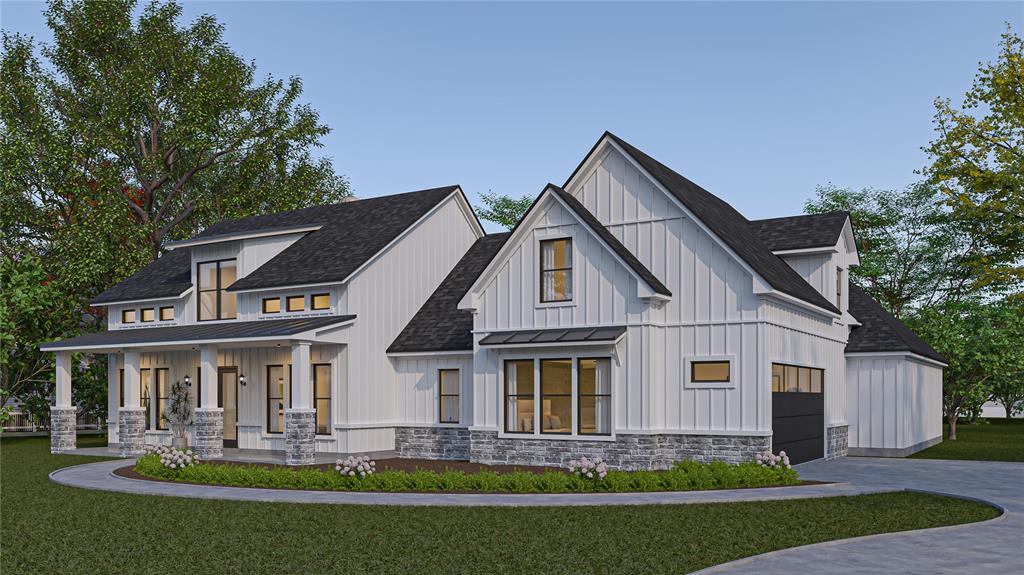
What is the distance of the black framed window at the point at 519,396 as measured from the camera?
75.4 ft

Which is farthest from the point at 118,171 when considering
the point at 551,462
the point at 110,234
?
the point at 551,462

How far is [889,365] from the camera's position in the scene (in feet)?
89.1

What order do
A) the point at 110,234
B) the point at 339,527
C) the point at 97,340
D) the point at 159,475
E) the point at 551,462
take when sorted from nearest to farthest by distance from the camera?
the point at 339,527
the point at 159,475
the point at 551,462
the point at 97,340
the point at 110,234

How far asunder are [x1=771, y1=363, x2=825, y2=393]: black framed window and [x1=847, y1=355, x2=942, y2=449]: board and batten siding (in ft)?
9.28

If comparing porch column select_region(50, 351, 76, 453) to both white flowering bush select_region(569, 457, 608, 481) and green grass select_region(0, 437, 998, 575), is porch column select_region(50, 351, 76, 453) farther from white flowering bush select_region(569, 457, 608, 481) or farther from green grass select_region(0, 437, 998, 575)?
white flowering bush select_region(569, 457, 608, 481)

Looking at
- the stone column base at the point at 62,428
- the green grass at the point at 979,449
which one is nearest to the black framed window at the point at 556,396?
the green grass at the point at 979,449

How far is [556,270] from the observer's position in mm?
22844

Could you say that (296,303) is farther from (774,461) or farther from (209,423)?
(774,461)

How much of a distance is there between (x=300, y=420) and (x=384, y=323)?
4.52 metres

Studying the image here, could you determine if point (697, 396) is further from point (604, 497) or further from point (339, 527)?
point (339, 527)

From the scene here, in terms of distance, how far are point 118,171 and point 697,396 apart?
101 ft

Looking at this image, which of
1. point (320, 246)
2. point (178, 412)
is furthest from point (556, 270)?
point (178, 412)

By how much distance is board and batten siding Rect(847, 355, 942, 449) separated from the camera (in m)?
26.9

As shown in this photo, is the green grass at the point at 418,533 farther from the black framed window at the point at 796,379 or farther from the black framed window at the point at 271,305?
the black framed window at the point at 271,305
